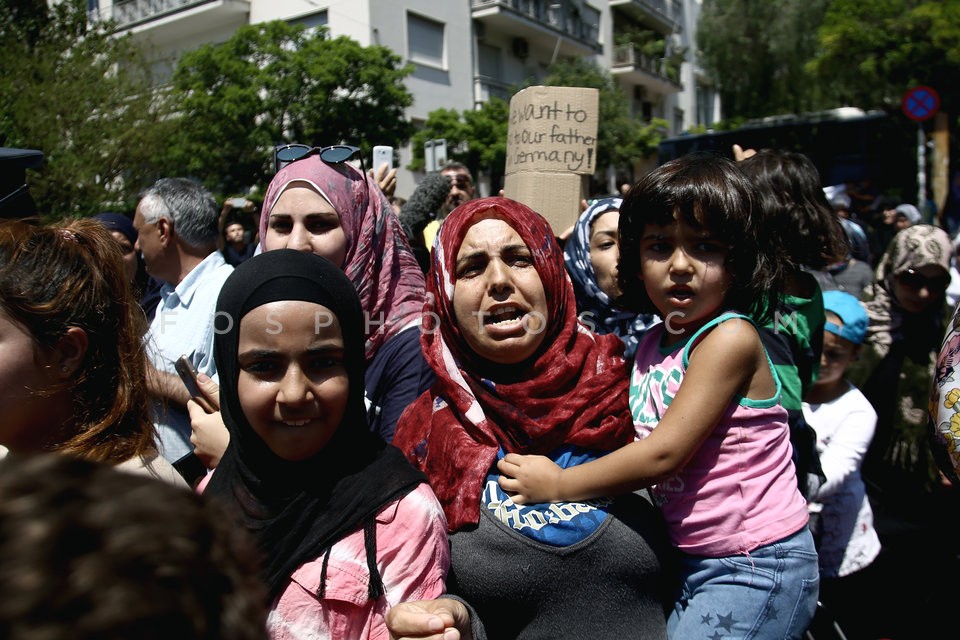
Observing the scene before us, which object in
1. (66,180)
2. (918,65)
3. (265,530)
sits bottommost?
(265,530)

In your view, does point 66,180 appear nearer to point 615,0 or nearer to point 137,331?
point 137,331

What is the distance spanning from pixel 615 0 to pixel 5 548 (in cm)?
3813

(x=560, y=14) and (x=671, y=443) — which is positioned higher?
(x=560, y=14)

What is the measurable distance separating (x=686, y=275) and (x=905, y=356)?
3.27 meters

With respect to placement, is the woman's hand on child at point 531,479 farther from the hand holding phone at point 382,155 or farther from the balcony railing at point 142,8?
the balcony railing at point 142,8

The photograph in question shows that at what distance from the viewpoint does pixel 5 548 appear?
58 cm

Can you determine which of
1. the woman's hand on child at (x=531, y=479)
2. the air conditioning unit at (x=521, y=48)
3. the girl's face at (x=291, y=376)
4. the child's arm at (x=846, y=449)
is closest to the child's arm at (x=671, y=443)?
the woman's hand on child at (x=531, y=479)

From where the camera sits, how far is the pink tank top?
70.1 inches

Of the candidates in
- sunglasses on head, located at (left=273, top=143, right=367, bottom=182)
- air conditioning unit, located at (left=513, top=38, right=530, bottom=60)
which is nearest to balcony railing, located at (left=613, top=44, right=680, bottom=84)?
air conditioning unit, located at (left=513, top=38, right=530, bottom=60)

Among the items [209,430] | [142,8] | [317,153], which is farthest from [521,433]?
[142,8]

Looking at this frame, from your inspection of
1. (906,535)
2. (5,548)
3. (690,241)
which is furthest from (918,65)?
(5,548)

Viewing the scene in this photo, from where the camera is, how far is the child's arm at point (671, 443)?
67.4 inches

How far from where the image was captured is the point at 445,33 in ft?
80.8

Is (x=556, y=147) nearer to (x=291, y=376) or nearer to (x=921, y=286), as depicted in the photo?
(x=291, y=376)
